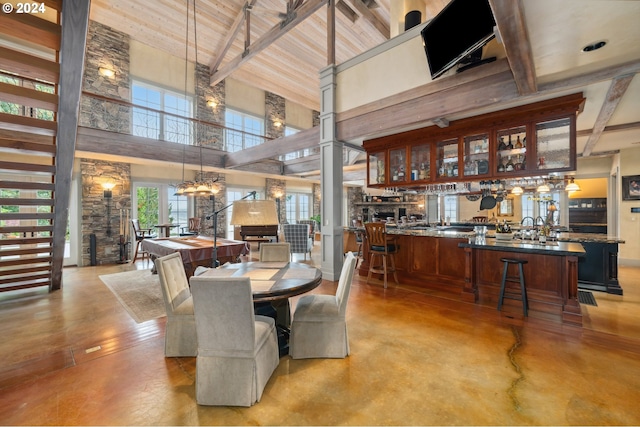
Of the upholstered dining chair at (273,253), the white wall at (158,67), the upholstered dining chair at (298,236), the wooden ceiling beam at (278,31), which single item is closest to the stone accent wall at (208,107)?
the white wall at (158,67)

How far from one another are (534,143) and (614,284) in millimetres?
2635

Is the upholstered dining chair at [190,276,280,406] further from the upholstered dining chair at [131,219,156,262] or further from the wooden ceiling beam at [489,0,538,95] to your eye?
the upholstered dining chair at [131,219,156,262]

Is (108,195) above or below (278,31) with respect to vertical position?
below

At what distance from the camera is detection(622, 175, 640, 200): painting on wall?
5746 millimetres

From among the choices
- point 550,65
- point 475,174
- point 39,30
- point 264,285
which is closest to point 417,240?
point 475,174

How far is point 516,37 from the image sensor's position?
1.98 m

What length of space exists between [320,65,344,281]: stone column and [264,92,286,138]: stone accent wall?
6.01 meters

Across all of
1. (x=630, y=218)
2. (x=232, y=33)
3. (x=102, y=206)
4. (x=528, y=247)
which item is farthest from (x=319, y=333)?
(x=232, y=33)

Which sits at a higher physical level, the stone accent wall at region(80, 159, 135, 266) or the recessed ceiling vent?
the recessed ceiling vent

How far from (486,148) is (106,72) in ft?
28.3

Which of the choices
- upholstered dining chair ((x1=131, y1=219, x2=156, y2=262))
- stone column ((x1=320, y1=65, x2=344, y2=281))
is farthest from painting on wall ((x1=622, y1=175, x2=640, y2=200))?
upholstered dining chair ((x1=131, y1=219, x2=156, y2=262))

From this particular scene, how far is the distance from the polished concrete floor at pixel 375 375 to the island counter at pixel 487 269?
1.22 ft

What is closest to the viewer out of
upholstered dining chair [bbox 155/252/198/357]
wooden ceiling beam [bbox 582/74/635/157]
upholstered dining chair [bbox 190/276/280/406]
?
upholstered dining chair [bbox 190/276/280/406]

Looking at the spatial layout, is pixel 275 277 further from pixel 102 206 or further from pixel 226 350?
pixel 102 206
